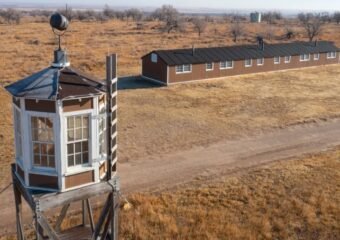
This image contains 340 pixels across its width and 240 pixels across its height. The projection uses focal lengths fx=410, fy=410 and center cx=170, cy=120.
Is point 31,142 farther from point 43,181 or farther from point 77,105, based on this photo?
point 77,105

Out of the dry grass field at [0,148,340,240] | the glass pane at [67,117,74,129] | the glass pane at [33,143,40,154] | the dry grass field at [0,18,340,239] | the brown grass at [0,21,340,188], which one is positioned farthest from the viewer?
the brown grass at [0,21,340,188]

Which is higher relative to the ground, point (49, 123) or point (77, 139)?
point (49, 123)

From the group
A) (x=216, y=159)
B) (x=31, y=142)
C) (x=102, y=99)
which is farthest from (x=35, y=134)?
(x=216, y=159)

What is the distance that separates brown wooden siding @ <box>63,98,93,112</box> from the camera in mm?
7918

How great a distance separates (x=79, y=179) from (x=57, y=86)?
1.96 m

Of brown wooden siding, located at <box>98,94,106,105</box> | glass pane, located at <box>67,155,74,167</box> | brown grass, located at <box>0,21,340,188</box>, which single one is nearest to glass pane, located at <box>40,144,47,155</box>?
glass pane, located at <box>67,155,74,167</box>

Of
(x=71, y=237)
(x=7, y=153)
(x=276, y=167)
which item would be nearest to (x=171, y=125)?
(x=276, y=167)

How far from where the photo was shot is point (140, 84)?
110ft

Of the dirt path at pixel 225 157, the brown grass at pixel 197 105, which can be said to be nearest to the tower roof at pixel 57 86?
the dirt path at pixel 225 157

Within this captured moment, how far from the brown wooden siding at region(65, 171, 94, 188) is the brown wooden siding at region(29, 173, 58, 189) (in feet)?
0.77

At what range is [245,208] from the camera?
13977 mm

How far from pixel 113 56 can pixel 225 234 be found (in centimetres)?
684

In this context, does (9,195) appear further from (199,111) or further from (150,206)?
(199,111)

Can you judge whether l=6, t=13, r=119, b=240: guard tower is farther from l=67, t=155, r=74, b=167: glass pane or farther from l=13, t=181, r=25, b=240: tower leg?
l=13, t=181, r=25, b=240: tower leg
